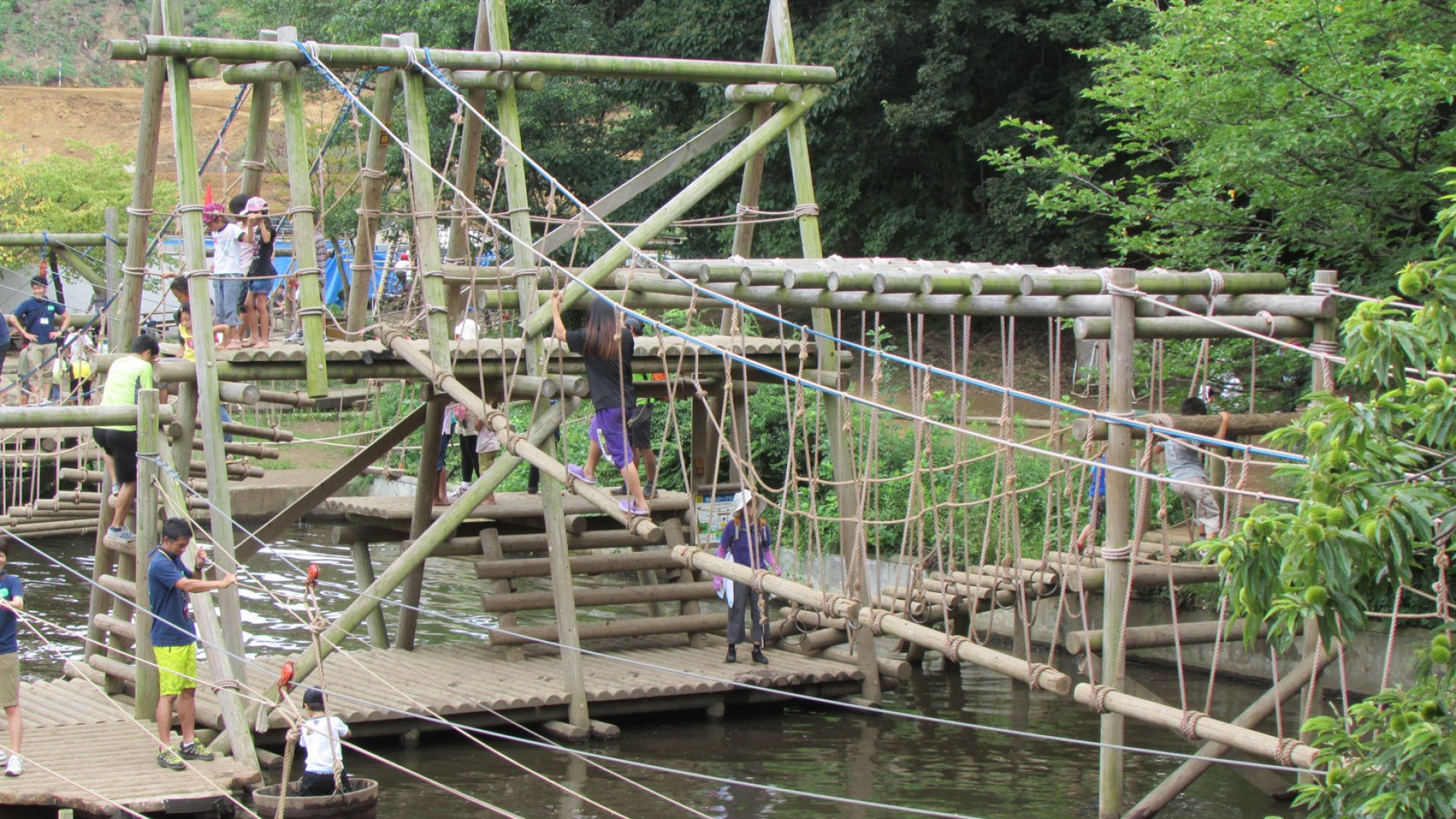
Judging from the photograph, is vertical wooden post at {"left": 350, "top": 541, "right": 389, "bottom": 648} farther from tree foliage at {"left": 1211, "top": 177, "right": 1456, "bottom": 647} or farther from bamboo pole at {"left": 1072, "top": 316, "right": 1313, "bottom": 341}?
tree foliage at {"left": 1211, "top": 177, "right": 1456, "bottom": 647}

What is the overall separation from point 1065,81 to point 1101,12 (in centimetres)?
127

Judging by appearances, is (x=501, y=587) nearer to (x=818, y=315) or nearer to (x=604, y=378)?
(x=604, y=378)

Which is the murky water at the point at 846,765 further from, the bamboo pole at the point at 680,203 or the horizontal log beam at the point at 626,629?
the bamboo pole at the point at 680,203

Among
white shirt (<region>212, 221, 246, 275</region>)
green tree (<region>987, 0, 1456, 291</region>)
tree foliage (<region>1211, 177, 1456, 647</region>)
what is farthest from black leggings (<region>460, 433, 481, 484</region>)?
tree foliage (<region>1211, 177, 1456, 647</region>)

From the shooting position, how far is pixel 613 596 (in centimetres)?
1262

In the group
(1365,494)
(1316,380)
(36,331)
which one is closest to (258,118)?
(1316,380)

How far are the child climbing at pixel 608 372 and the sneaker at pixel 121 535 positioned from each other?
9.98 ft

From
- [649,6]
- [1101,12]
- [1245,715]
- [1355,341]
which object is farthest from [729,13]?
[1355,341]

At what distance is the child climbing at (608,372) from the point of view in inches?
398

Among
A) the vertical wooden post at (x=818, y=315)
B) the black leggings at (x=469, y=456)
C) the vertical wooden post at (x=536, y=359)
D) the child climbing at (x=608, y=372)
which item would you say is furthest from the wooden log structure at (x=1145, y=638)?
the black leggings at (x=469, y=456)

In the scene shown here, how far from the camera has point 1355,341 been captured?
495 cm

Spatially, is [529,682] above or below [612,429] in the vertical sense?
below

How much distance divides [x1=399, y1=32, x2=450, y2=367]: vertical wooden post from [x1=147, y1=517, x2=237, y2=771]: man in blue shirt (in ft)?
7.23

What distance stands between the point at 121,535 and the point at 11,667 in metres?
1.68
